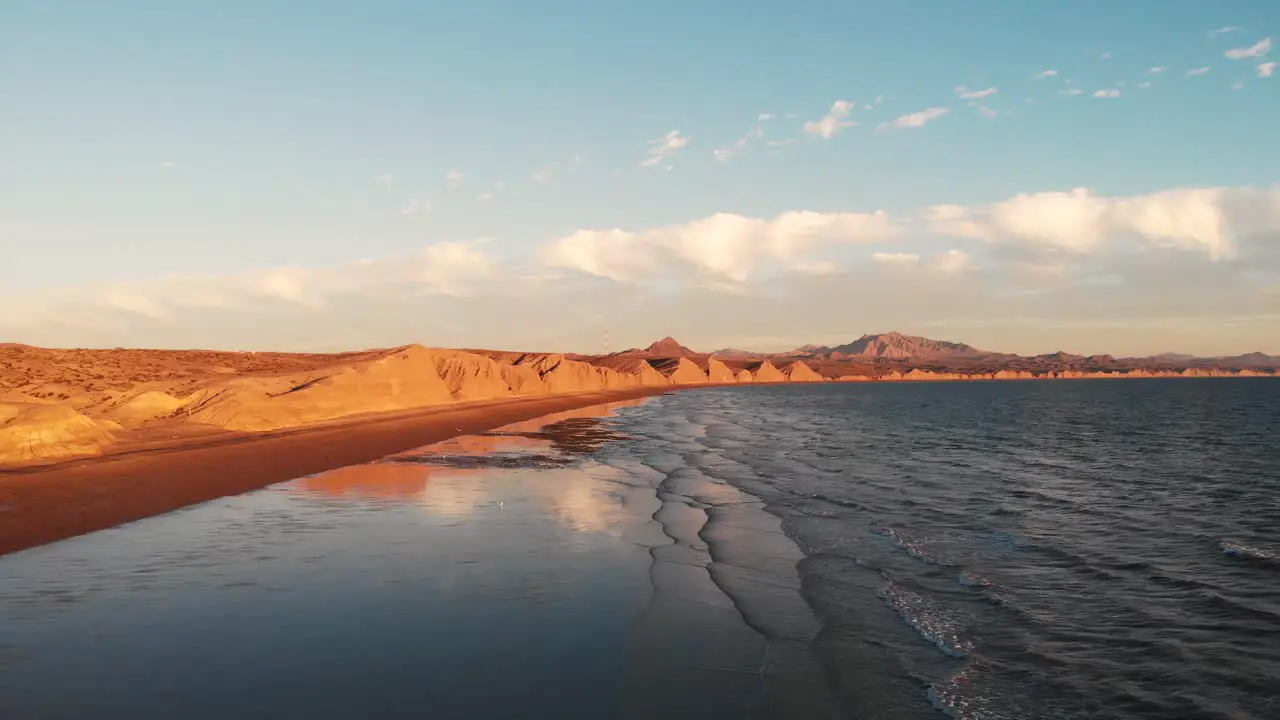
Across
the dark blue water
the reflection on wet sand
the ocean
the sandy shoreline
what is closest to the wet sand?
the ocean

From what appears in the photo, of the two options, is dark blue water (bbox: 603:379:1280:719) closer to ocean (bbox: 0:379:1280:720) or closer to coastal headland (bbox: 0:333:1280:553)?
ocean (bbox: 0:379:1280:720)

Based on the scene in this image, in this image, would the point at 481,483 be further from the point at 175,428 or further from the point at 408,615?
the point at 175,428

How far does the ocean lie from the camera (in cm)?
791

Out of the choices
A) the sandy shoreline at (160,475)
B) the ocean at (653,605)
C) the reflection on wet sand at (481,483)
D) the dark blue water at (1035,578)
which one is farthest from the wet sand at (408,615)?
the sandy shoreline at (160,475)

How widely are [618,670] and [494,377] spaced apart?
92444 millimetres

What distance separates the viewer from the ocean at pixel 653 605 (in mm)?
7914

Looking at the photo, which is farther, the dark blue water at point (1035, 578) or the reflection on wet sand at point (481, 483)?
the reflection on wet sand at point (481, 483)

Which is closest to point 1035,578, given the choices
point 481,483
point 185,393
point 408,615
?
point 408,615

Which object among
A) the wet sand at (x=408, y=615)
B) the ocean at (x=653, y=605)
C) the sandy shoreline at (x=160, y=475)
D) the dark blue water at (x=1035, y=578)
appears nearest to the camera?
the wet sand at (x=408, y=615)

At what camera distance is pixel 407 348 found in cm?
7631

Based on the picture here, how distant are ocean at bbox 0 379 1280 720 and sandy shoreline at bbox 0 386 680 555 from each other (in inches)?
51.4

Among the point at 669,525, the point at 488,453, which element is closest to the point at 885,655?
the point at 669,525

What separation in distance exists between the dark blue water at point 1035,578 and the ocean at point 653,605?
0.22 feet

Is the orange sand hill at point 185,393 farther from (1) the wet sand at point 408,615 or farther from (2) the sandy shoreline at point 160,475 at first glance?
(1) the wet sand at point 408,615
